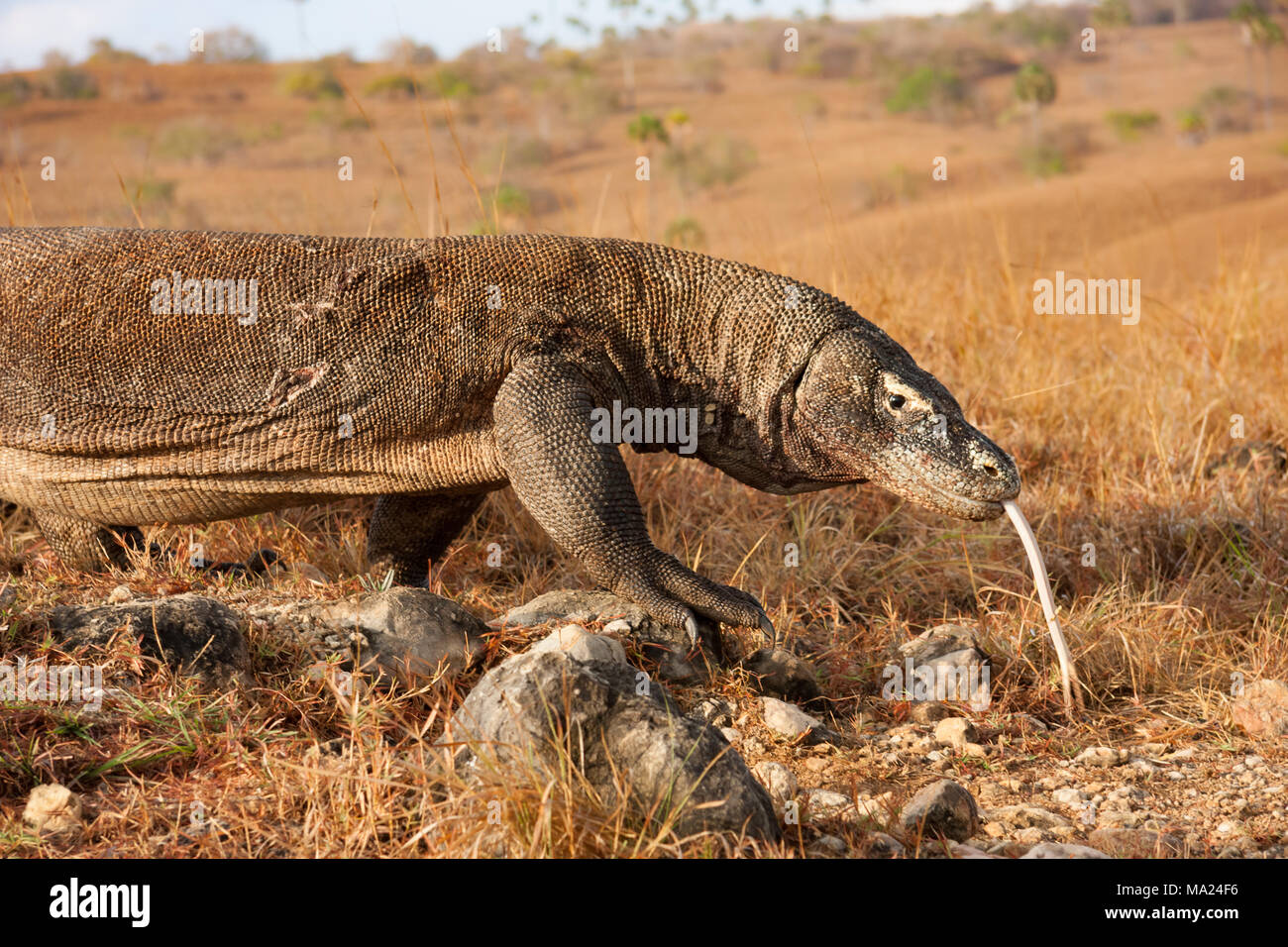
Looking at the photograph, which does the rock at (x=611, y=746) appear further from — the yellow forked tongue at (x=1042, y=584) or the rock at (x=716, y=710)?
the yellow forked tongue at (x=1042, y=584)

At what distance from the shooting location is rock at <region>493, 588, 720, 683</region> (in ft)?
12.7

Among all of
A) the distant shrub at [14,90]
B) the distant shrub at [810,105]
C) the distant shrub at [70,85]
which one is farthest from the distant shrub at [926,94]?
the distant shrub at [14,90]

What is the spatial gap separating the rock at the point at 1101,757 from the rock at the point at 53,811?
2.88 meters

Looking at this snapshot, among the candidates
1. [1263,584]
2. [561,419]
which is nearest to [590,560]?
[561,419]

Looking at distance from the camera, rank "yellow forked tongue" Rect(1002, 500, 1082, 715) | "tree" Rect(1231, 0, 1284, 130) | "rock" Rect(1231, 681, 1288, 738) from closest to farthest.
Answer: "yellow forked tongue" Rect(1002, 500, 1082, 715), "rock" Rect(1231, 681, 1288, 738), "tree" Rect(1231, 0, 1284, 130)

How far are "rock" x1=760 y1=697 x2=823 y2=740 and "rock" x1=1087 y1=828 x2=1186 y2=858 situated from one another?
88 cm

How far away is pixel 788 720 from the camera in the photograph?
3.64 meters

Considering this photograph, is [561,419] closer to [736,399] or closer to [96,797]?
[736,399]

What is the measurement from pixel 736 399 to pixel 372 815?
2053 millimetres

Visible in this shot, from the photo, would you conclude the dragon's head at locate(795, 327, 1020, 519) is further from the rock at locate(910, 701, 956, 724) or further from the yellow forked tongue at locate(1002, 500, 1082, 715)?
the rock at locate(910, 701, 956, 724)

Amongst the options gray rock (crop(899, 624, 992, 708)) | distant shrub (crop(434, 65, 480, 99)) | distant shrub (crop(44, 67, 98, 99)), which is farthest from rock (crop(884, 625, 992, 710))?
distant shrub (crop(44, 67, 98, 99))

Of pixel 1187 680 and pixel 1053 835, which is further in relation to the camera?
pixel 1187 680

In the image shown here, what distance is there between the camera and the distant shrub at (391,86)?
129 feet
